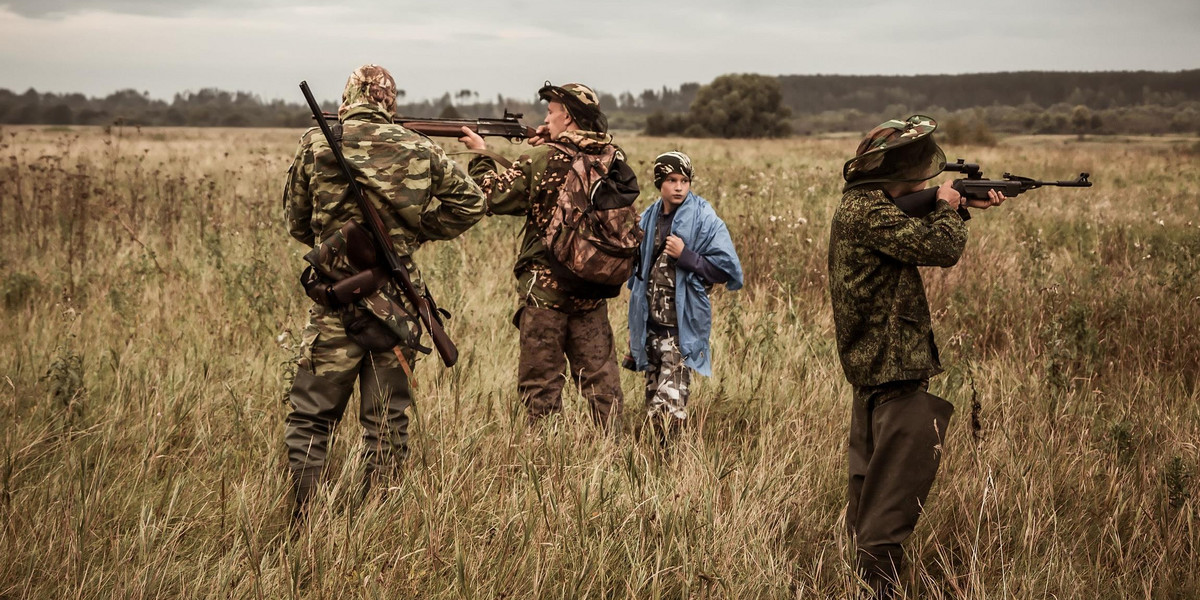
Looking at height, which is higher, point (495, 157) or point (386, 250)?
point (495, 157)

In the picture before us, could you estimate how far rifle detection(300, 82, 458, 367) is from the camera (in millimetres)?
3430

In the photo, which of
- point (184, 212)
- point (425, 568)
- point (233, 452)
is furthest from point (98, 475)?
point (184, 212)

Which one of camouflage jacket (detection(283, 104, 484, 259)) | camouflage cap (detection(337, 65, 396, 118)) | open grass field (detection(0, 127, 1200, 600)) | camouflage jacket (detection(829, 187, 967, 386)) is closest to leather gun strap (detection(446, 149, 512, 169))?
camouflage jacket (detection(283, 104, 484, 259))

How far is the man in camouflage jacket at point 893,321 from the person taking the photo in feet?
9.75

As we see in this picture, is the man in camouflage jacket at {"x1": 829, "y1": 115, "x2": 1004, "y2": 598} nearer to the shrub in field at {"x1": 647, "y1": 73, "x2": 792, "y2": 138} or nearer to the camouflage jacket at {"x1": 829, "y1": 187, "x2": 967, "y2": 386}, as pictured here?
the camouflage jacket at {"x1": 829, "y1": 187, "x2": 967, "y2": 386}

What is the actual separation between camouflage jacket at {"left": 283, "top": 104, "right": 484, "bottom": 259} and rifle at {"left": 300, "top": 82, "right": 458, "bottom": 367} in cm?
5

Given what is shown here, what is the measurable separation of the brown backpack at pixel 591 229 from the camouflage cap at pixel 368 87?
936 mm

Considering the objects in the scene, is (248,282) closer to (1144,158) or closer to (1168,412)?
(1168,412)

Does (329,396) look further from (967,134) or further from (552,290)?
(967,134)

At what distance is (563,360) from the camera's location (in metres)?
4.44

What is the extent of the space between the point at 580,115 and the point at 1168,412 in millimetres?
3772

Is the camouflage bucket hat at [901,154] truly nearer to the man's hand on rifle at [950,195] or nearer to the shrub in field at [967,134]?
the man's hand on rifle at [950,195]

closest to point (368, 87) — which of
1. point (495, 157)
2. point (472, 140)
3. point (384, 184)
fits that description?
point (384, 184)

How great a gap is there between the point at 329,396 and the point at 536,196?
55.8 inches
